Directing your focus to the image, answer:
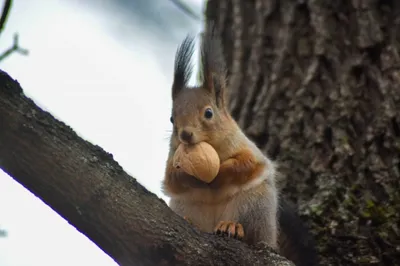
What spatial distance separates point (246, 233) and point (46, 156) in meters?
0.75

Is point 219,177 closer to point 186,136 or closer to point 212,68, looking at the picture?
point 186,136

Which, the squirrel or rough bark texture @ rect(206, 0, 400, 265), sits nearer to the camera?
the squirrel

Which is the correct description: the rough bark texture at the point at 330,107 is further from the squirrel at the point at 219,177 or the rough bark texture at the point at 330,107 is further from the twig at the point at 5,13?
the twig at the point at 5,13

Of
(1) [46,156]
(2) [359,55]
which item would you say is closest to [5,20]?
(1) [46,156]

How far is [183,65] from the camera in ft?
6.91

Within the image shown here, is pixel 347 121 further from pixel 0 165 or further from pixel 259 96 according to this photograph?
pixel 0 165

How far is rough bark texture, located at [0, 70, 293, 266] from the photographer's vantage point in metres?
1.34

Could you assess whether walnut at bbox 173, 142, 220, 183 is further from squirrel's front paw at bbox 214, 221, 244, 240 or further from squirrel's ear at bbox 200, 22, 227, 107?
squirrel's ear at bbox 200, 22, 227, 107

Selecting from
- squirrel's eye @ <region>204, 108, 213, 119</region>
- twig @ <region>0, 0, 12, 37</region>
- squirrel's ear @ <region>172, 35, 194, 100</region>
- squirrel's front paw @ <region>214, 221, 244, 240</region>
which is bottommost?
twig @ <region>0, 0, 12, 37</region>

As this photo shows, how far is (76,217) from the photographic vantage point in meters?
1.38

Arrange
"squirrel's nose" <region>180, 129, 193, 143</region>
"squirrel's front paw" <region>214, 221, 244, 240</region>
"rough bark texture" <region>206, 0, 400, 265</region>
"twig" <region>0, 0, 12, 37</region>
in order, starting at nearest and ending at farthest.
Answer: "twig" <region>0, 0, 12, 37</region> → "squirrel's front paw" <region>214, 221, 244, 240</region> → "squirrel's nose" <region>180, 129, 193, 143</region> → "rough bark texture" <region>206, 0, 400, 265</region>

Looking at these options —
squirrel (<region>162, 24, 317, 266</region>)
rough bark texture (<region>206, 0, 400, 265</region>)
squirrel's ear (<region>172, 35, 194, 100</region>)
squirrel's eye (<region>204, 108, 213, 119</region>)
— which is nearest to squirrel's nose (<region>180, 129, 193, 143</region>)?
squirrel (<region>162, 24, 317, 266</region>)

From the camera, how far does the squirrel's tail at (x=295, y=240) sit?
212 centimetres

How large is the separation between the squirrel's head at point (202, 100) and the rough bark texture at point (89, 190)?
0.47 m
